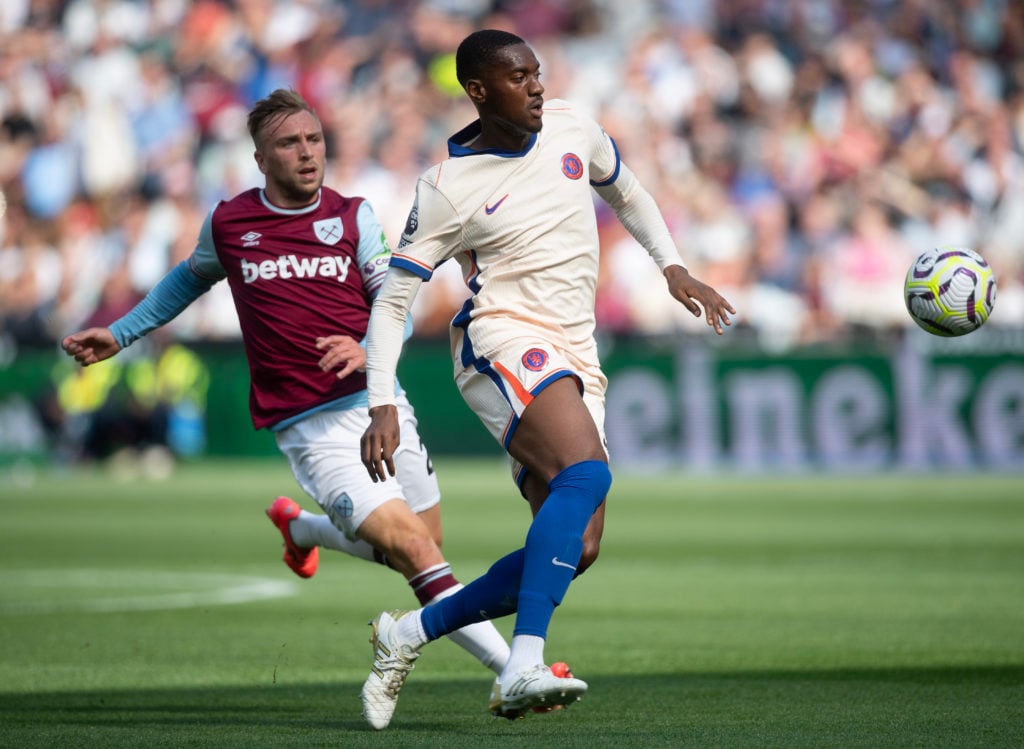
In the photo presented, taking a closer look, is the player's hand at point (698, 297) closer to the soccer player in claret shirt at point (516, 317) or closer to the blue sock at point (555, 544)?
the soccer player in claret shirt at point (516, 317)

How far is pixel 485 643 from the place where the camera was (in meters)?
6.40

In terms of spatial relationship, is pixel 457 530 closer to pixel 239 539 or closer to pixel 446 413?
pixel 239 539

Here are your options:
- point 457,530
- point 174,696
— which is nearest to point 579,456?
point 174,696

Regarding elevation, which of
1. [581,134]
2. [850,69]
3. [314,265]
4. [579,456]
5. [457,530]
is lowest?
[457,530]

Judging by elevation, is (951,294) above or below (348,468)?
above

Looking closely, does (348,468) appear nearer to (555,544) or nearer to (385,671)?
(385,671)

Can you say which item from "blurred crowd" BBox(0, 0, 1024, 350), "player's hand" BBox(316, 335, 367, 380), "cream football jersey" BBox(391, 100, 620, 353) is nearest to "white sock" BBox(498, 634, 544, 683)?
"cream football jersey" BBox(391, 100, 620, 353)

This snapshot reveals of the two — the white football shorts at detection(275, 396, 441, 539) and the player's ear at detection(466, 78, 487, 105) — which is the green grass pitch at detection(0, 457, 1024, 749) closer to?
the white football shorts at detection(275, 396, 441, 539)

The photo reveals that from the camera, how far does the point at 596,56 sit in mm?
25281

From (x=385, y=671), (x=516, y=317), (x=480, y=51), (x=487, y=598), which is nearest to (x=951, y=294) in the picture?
(x=516, y=317)

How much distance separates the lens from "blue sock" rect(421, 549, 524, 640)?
19.1 feet

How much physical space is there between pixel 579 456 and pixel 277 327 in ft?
5.68

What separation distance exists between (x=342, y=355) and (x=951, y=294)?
2485 mm

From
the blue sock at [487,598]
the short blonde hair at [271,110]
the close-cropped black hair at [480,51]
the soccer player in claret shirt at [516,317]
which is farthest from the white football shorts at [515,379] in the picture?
the short blonde hair at [271,110]
